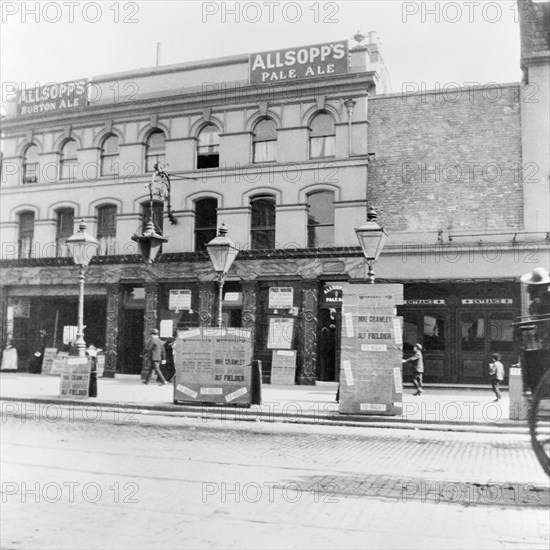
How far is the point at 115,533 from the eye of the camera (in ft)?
10.4

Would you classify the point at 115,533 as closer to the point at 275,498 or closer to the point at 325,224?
the point at 275,498

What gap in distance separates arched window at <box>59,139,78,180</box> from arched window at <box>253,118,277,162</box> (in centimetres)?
539

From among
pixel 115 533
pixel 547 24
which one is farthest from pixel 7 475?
pixel 547 24

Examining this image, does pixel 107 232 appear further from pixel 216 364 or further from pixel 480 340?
pixel 480 340

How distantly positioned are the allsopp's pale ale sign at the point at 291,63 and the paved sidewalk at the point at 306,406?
733cm

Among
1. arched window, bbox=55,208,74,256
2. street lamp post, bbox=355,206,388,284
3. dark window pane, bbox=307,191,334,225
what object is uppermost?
dark window pane, bbox=307,191,334,225

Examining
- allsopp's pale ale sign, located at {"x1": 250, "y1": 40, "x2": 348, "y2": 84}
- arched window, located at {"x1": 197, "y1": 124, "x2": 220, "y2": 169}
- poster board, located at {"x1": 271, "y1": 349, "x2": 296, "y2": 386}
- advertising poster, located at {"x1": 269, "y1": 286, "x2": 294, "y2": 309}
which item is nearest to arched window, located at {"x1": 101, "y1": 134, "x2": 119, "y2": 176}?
arched window, located at {"x1": 197, "y1": 124, "x2": 220, "y2": 169}

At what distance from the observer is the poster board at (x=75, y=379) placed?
1132 cm

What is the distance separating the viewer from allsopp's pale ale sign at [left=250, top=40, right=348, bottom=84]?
1316cm

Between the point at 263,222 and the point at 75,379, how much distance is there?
5.62m

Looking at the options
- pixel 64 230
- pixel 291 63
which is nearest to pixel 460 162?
pixel 64 230

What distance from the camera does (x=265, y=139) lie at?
14742 millimetres

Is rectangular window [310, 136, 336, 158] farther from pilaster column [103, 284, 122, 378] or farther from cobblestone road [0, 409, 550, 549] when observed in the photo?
cobblestone road [0, 409, 550, 549]

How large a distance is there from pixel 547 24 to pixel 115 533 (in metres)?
4.04
